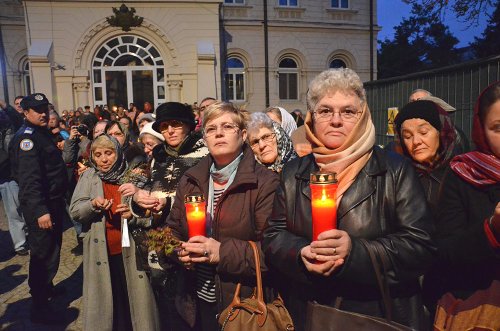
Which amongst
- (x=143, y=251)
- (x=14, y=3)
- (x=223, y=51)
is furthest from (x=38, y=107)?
(x=14, y=3)

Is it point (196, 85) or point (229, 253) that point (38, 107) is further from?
point (196, 85)

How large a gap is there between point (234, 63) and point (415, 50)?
76.6 ft

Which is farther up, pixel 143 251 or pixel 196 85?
pixel 196 85

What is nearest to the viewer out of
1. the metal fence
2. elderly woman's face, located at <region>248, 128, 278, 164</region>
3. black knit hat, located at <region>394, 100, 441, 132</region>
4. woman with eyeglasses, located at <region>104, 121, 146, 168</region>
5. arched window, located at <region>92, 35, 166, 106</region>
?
black knit hat, located at <region>394, 100, 441, 132</region>

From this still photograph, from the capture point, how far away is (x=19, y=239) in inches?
261

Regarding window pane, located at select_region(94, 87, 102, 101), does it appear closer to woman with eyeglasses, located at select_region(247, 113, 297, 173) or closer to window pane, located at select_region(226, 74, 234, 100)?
window pane, located at select_region(226, 74, 234, 100)

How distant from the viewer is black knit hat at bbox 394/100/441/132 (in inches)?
107

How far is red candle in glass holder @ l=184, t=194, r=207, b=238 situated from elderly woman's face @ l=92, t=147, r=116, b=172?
1.91 meters

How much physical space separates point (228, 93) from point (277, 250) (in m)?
22.3

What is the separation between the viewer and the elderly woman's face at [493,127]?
183cm

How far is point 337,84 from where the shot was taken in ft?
6.47

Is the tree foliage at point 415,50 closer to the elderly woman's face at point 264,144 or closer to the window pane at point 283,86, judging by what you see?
the window pane at point 283,86

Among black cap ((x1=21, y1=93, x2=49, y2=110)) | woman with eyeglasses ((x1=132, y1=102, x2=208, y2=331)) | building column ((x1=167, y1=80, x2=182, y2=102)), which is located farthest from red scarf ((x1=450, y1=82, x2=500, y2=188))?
building column ((x1=167, y1=80, x2=182, y2=102))

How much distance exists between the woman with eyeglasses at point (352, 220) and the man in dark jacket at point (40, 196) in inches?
129
